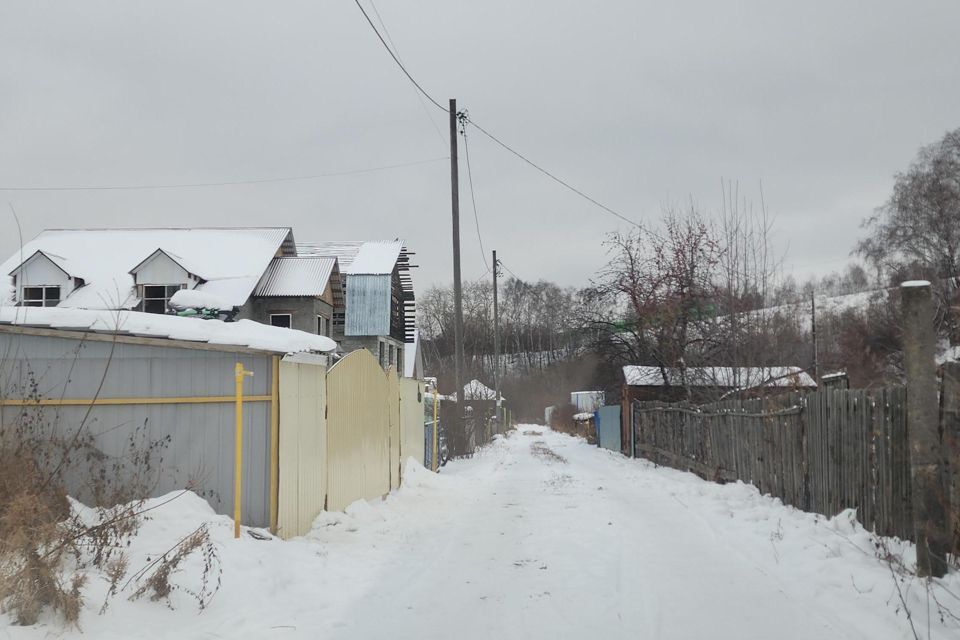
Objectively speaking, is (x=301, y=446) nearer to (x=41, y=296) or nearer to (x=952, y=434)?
(x=952, y=434)

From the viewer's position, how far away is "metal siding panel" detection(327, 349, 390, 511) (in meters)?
10.3

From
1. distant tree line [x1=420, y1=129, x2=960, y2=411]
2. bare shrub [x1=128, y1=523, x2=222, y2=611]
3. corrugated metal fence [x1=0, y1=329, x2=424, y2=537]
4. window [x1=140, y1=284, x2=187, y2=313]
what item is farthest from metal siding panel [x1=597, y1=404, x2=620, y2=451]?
bare shrub [x1=128, y1=523, x2=222, y2=611]

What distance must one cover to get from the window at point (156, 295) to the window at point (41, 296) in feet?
9.69

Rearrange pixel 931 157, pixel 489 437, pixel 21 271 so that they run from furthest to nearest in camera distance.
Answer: pixel 489 437
pixel 931 157
pixel 21 271

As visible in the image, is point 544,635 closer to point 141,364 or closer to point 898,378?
point 141,364

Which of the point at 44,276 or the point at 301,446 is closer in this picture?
the point at 301,446

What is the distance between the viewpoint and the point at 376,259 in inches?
1442

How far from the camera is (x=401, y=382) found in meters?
15.8

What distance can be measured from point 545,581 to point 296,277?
81.7 ft

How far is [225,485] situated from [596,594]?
159 inches

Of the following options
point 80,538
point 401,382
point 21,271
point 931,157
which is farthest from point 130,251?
point 931,157

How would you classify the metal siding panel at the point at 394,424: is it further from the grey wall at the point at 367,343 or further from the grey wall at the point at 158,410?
the grey wall at the point at 367,343

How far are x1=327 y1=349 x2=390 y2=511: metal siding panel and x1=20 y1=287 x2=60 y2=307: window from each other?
1922cm

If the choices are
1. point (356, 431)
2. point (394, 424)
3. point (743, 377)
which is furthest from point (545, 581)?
point (743, 377)
